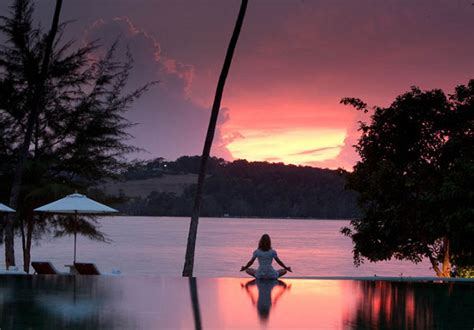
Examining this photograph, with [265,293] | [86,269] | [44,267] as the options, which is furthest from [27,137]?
[265,293]

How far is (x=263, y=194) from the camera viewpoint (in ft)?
356

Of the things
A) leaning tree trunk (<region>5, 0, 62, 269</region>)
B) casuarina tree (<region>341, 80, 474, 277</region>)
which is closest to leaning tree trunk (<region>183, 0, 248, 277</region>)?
casuarina tree (<region>341, 80, 474, 277</region>)

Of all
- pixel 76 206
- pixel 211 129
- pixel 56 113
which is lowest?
pixel 76 206

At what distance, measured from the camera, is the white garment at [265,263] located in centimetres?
1562

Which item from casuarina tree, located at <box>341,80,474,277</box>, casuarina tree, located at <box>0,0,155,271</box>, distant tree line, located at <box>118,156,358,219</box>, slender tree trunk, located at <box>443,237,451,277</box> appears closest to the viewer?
casuarina tree, located at <box>341,80,474,277</box>

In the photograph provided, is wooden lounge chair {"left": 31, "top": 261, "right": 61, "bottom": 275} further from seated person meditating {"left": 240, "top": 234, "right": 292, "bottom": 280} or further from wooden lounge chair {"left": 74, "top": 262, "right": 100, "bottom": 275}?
seated person meditating {"left": 240, "top": 234, "right": 292, "bottom": 280}

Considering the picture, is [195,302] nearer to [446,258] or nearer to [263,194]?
[446,258]

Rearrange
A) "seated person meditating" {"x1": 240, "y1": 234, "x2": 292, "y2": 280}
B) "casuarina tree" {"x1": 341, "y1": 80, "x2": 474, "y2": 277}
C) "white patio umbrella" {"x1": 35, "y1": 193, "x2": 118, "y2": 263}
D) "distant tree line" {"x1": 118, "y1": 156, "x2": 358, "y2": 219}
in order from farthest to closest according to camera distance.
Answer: "distant tree line" {"x1": 118, "y1": 156, "x2": 358, "y2": 219}
"casuarina tree" {"x1": 341, "y1": 80, "x2": 474, "y2": 277}
"white patio umbrella" {"x1": 35, "y1": 193, "x2": 118, "y2": 263}
"seated person meditating" {"x1": 240, "y1": 234, "x2": 292, "y2": 280}

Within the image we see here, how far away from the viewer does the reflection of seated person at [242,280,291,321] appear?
37.0 ft

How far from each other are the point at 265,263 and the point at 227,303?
12.3 ft

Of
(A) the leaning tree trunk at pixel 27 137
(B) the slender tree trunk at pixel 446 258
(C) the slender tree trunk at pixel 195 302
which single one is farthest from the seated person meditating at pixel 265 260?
(A) the leaning tree trunk at pixel 27 137

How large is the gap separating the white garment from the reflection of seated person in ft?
0.40

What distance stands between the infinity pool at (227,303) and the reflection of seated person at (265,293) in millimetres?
15

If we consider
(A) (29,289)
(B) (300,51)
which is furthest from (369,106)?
(B) (300,51)
